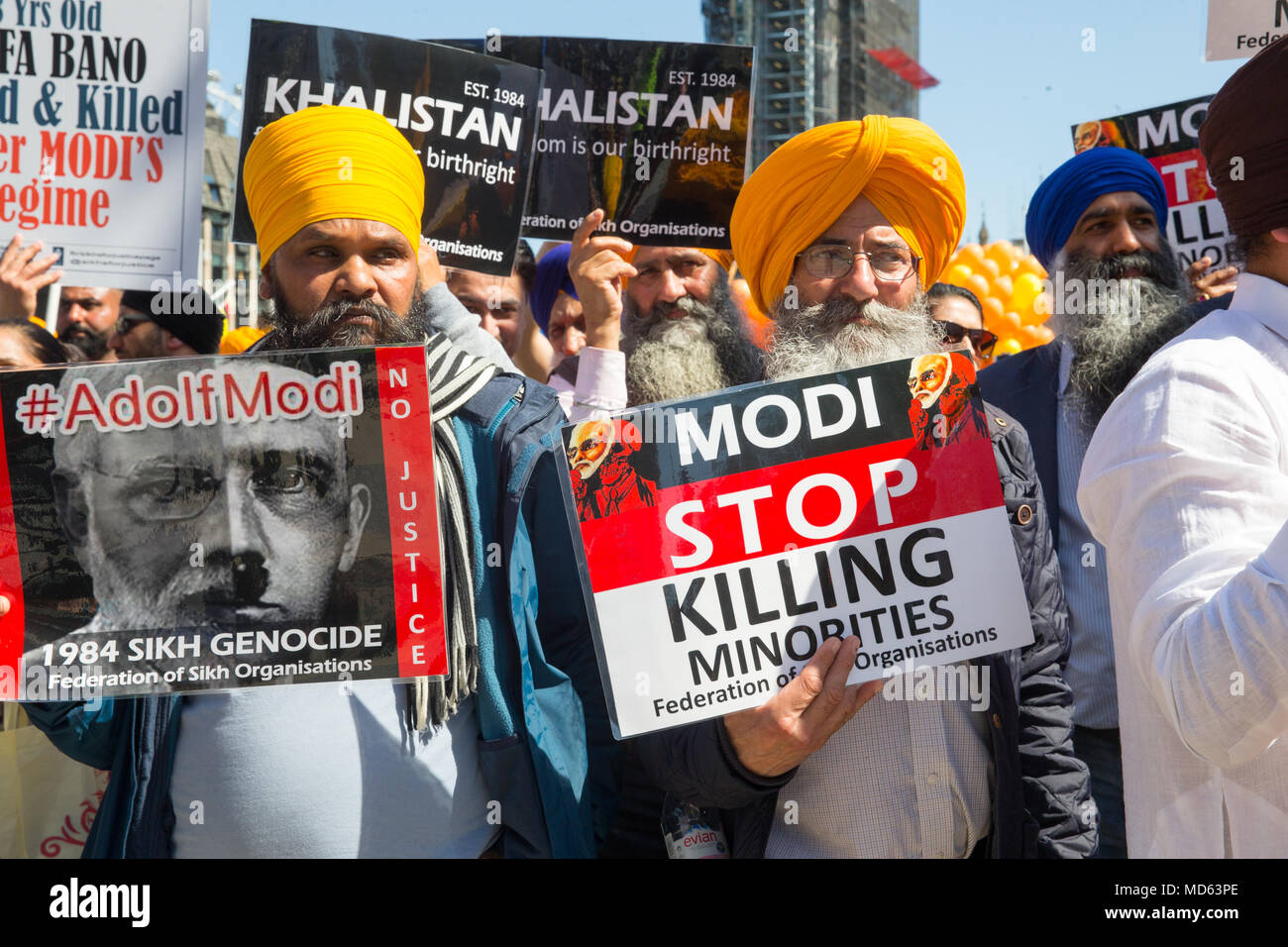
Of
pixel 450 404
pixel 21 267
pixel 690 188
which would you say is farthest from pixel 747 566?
pixel 21 267

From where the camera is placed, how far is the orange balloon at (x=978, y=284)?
24.3ft

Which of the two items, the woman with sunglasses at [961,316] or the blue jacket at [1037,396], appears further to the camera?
the woman with sunglasses at [961,316]

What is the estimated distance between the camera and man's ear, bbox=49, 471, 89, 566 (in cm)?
231

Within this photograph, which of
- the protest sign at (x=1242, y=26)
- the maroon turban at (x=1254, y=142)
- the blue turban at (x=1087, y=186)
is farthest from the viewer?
the blue turban at (x=1087, y=186)

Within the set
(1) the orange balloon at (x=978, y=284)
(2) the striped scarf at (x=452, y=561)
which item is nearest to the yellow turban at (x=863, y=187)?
(2) the striped scarf at (x=452, y=561)

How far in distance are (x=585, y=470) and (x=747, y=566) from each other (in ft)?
1.21

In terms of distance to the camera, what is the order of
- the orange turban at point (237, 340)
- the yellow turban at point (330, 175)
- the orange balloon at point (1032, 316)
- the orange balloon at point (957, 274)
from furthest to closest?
the orange balloon at point (957, 274) → the orange balloon at point (1032, 316) → the orange turban at point (237, 340) → the yellow turban at point (330, 175)

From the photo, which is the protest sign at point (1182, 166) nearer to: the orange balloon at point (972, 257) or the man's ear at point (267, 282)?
the orange balloon at point (972, 257)

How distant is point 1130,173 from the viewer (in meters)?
4.20

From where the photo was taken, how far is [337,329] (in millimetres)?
2666

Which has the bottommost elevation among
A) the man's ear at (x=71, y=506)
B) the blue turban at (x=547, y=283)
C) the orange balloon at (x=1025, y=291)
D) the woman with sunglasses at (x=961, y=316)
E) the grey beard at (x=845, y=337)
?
the man's ear at (x=71, y=506)

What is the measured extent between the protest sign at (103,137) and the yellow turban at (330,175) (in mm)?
720

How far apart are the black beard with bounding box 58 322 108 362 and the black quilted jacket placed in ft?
10.3

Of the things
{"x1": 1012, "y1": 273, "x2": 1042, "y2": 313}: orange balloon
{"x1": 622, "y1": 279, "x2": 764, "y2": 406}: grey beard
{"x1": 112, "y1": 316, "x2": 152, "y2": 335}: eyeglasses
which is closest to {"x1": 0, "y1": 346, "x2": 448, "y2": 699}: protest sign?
{"x1": 622, "y1": 279, "x2": 764, "y2": 406}: grey beard
